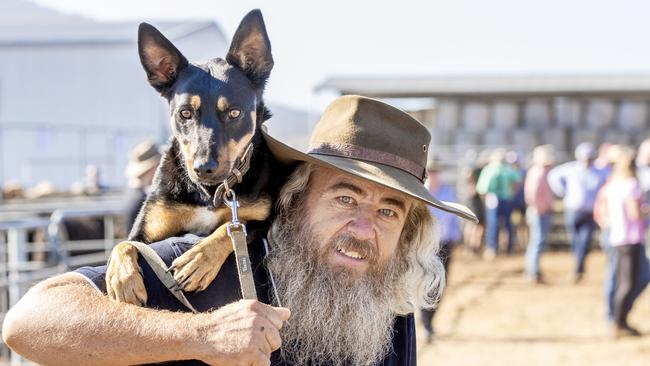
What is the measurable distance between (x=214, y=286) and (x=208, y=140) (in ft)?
1.40

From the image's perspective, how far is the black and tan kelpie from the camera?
6.80 ft

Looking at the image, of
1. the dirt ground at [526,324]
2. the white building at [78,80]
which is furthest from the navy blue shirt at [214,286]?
the white building at [78,80]

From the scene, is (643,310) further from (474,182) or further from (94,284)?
(94,284)

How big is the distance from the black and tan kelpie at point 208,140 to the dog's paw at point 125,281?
51 mm

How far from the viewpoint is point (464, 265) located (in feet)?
42.4

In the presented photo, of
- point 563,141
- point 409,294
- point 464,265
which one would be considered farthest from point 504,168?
point 409,294

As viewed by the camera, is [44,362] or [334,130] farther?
[334,130]

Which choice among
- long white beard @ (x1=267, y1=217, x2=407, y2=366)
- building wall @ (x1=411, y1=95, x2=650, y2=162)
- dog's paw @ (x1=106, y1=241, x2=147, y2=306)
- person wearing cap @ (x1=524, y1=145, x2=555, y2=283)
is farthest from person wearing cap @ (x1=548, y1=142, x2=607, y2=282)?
dog's paw @ (x1=106, y1=241, x2=147, y2=306)

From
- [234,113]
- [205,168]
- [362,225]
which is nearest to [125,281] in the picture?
[205,168]

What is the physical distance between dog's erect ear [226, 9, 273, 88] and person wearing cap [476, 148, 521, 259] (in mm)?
10986

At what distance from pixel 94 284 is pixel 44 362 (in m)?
0.25

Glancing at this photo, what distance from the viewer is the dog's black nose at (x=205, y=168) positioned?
6.59ft

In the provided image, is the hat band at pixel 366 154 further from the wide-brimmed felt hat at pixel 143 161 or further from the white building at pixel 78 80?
the white building at pixel 78 80

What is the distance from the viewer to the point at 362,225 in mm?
2225
